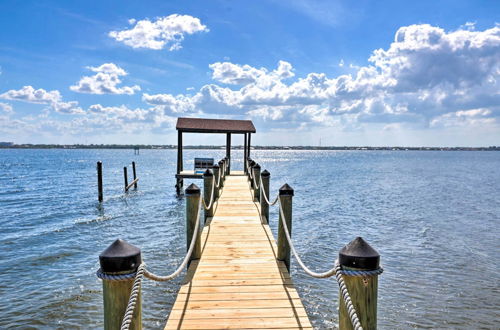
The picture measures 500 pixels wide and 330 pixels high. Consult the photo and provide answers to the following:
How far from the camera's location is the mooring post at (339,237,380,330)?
93.1 inches

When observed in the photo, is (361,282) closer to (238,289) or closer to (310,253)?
(238,289)

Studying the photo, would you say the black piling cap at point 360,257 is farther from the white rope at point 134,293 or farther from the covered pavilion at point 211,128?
the covered pavilion at point 211,128

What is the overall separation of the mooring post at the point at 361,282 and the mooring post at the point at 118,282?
149cm

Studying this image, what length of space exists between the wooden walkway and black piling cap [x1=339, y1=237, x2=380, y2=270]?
76.4 inches

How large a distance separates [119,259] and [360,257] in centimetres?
166

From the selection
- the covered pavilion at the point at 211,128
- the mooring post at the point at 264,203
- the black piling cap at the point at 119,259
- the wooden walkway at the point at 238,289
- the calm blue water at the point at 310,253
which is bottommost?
the calm blue water at the point at 310,253

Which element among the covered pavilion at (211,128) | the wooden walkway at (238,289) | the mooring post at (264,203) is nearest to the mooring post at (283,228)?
the wooden walkway at (238,289)

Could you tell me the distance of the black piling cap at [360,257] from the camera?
2.35m

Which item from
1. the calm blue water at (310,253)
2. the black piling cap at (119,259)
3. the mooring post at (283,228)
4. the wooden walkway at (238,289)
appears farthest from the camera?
the calm blue water at (310,253)

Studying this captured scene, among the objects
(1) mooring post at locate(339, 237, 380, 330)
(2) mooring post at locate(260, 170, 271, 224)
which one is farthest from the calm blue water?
(1) mooring post at locate(339, 237, 380, 330)

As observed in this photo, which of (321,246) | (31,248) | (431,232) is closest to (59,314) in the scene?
(31,248)

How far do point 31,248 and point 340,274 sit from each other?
14509 mm

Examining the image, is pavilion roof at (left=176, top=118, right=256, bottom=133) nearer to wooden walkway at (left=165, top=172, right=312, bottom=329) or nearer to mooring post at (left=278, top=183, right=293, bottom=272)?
wooden walkway at (left=165, top=172, right=312, bottom=329)

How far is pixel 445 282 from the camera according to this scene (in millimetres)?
10312
